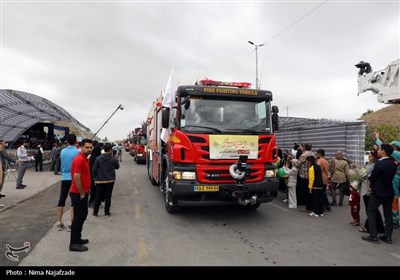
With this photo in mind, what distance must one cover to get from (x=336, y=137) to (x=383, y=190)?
6.54 metres

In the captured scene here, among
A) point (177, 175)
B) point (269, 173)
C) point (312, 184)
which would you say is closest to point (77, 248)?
point (177, 175)

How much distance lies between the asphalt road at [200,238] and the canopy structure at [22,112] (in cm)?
1292

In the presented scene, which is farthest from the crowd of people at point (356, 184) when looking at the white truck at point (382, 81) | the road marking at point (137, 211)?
the road marking at point (137, 211)

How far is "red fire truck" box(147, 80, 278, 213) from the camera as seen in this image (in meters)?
5.92

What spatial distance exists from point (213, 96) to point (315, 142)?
815 centimetres

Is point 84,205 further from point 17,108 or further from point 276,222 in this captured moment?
point 17,108

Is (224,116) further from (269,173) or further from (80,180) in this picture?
(80,180)

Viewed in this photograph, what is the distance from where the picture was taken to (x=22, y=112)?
891 inches

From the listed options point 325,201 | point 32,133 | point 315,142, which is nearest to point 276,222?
point 325,201

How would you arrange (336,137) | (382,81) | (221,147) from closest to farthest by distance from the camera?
(221,147), (382,81), (336,137)

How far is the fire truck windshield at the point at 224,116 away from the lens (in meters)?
6.15

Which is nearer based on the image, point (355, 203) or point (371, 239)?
point (371, 239)

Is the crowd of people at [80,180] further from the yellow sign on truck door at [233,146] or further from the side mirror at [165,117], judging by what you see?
the yellow sign on truck door at [233,146]

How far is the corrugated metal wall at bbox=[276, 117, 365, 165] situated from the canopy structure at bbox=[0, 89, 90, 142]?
16.4 m
